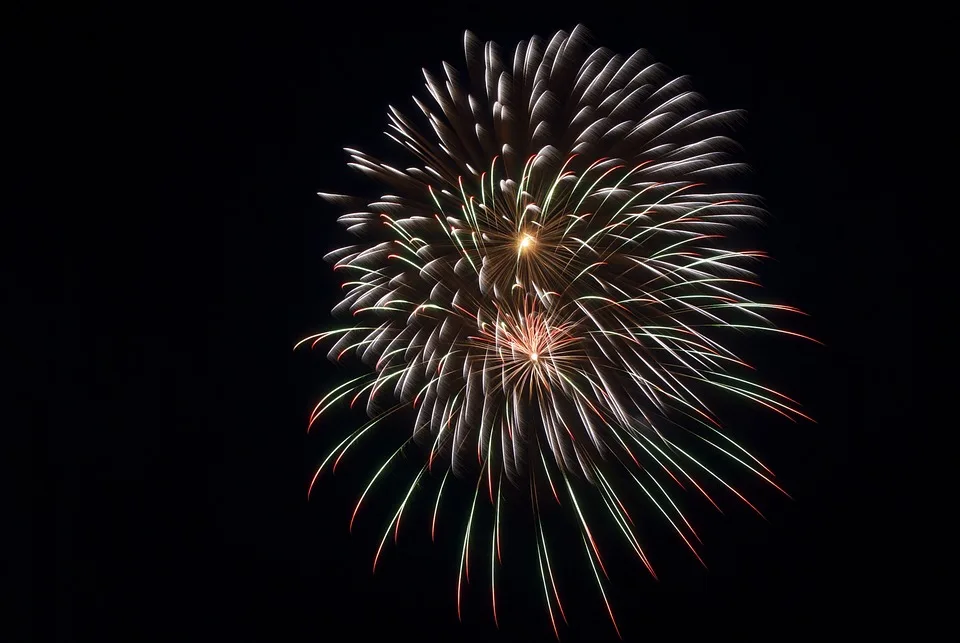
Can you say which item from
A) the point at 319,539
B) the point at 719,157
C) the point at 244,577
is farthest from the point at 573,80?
the point at 244,577

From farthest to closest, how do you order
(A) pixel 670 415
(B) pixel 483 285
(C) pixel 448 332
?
(A) pixel 670 415 → (C) pixel 448 332 → (B) pixel 483 285

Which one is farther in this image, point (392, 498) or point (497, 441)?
point (392, 498)

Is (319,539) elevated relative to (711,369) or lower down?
lower down

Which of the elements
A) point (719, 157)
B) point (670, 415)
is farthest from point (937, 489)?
point (719, 157)

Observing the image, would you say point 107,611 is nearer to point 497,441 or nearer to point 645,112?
point 497,441

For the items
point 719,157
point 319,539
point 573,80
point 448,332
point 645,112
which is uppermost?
point 573,80

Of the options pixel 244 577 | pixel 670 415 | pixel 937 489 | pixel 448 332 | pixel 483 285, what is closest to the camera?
pixel 483 285

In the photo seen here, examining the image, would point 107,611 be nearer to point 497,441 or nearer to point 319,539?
point 319,539
